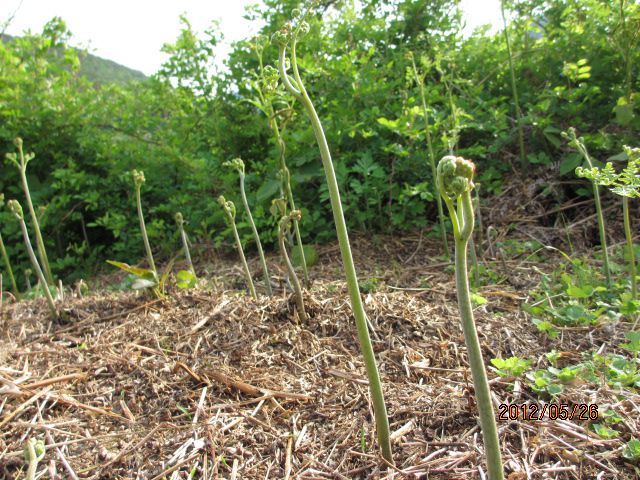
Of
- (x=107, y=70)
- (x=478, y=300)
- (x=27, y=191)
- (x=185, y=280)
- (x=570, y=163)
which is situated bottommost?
(x=478, y=300)

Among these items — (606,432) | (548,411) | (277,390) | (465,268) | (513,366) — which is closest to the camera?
(465,268)

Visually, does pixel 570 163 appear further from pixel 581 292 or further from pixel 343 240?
pixel 343 240

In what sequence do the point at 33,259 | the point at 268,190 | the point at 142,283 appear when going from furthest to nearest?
the point at 268,190, the point at 142,283, the point at 33,259

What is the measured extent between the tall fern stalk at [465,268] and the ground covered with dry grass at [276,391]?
32 centimetres

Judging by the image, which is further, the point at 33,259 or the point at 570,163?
the point at 570,163

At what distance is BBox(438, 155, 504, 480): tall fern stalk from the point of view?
837 millimetres

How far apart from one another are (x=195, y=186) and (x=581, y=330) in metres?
2.77

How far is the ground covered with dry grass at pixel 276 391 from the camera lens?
127 centimetres

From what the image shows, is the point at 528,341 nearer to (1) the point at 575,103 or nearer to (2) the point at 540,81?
(1) the point at 575,103

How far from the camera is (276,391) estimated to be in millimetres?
1599

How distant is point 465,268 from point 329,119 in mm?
2587

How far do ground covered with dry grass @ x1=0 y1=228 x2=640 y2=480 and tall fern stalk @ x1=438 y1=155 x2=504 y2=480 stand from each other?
318mm

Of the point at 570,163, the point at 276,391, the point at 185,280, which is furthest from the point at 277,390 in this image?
the point at 570,163

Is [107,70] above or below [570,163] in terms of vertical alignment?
above
